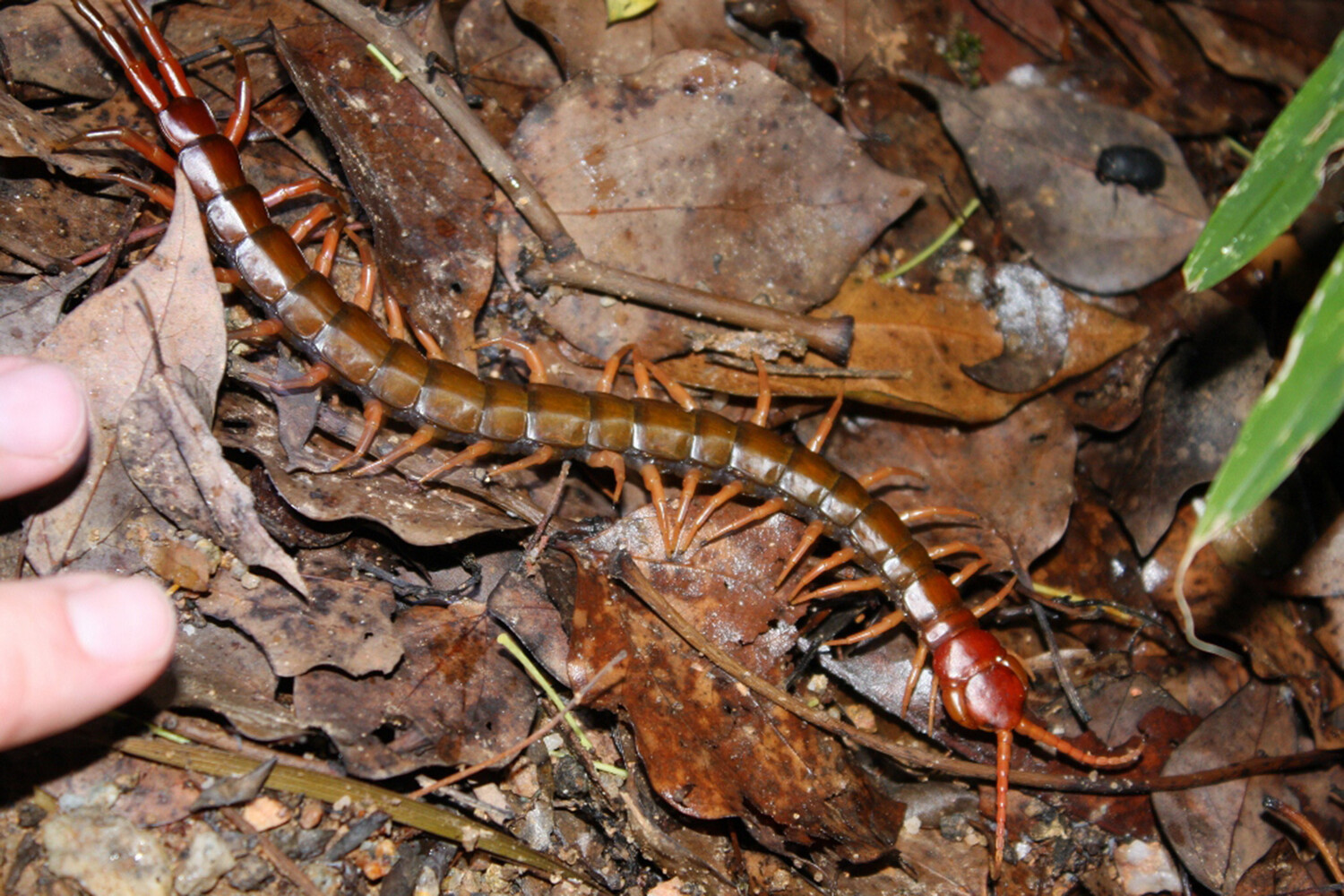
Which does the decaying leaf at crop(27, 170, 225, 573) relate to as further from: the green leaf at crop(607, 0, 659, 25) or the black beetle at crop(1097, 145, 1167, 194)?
the black beetle at crop(1097, 145, 1167, 194)

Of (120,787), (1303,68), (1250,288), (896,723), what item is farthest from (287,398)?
(1303,68)

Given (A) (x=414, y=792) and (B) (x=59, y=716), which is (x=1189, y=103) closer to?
(A) (x=414, y=792)

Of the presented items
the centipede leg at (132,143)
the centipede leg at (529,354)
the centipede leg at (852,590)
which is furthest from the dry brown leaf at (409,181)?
the centipede leg at (852,590)

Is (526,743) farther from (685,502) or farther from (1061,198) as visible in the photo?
(1061,198)

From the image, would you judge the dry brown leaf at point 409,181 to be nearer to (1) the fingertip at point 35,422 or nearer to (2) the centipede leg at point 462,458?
(2) the centipede leg at point 462,458

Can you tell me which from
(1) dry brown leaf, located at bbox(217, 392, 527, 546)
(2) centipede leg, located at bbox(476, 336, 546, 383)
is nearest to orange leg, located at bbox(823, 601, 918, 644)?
(1) dry brown leaf, located at bbox(217, 392, 527, 546)

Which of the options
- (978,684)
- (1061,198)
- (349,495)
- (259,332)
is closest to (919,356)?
(1061,198)
